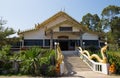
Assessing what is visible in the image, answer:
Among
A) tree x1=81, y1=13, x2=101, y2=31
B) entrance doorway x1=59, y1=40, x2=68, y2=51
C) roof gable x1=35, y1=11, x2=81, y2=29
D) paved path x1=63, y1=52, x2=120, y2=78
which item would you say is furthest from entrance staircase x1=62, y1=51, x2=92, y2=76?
tree x1=81, y1=13, x2=101, y2=31

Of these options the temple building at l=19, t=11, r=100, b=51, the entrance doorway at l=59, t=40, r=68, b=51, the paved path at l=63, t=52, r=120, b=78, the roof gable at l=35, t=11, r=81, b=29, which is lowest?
the paved path at l=63, t=52, r=120, b=78

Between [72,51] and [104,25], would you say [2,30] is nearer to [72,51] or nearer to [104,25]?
[72,51]

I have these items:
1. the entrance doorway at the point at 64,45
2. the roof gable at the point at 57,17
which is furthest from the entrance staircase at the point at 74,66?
the roof gable at the point at 57,17

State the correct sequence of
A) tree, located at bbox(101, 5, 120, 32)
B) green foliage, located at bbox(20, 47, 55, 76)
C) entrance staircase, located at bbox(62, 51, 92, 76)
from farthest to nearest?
tree, located at bbox(101, 5, 120, 32), entrance staircase, located at bbox(62, 51, 92, 76), green foliage, located at bbox(20, 47, 55, 76)

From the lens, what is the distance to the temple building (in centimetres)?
3328

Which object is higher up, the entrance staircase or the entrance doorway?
the entrance doorway

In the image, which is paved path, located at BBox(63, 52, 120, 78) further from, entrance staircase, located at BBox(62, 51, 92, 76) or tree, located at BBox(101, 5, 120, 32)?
tree, located at BBox(101, 5, 120, 32)

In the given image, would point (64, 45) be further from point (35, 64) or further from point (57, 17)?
point (35, 64)

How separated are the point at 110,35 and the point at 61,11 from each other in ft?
58.3

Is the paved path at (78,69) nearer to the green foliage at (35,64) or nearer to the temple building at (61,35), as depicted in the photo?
the green foliage at (35,64)

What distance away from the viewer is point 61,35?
34.9 meters

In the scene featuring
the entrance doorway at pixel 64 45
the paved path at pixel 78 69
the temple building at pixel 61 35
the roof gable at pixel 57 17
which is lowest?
the paved path at pixel 78 69

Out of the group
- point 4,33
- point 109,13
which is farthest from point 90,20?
point 4,33

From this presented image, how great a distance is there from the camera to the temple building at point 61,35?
109 feet
